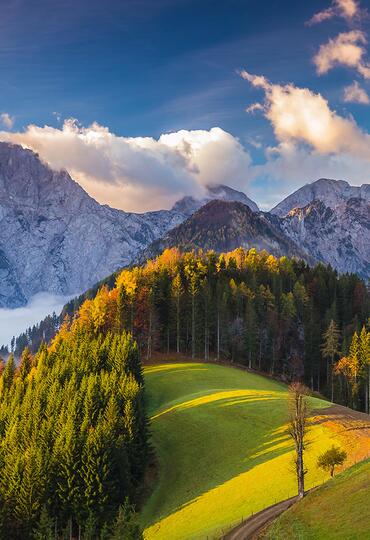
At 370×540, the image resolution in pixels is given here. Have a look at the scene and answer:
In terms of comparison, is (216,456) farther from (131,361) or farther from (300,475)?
(131,361)

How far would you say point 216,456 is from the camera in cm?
6562

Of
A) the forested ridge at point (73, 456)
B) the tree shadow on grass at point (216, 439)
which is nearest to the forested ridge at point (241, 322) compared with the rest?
the tree shadow on grass at point (216, 439)

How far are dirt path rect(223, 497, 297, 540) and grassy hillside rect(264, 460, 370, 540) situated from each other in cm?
248

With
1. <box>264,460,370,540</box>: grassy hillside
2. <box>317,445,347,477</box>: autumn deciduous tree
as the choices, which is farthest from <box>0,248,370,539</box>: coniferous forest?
<box>317,445,347,477</box>: autumn deciduous tree

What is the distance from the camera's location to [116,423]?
65625 millimetres

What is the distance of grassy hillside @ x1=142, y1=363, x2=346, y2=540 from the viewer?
5138 cm

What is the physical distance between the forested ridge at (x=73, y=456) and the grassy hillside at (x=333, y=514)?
1158 centimetres

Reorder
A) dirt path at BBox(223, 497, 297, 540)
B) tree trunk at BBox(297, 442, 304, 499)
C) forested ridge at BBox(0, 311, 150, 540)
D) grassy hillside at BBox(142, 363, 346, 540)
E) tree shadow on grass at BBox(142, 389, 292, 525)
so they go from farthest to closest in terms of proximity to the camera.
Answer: tree shadow on grass at BBox(142, 389, 292, 525), forested ridge at BBox(0, 311, 150, 540), grassy hillside at BBox(142, 363, 346, 540), tree trunk at BBox(297, 442, 304, 499), dirt path at BBox(223, 497, 297, 540)

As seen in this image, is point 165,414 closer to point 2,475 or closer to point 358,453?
point 2,475

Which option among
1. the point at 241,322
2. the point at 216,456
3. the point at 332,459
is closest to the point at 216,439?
the point at 216,456

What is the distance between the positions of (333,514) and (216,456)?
104 feet

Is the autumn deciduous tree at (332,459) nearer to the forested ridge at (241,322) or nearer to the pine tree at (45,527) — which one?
the pine tree at (45,527)

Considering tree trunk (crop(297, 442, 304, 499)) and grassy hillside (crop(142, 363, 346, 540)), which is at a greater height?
tree trunk (crop(297, 442, 304, 499))

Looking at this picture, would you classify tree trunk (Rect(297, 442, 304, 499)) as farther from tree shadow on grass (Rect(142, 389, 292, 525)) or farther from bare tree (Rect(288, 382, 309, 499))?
tree shadow on grass (Rect(142, 389, 292, 525))
